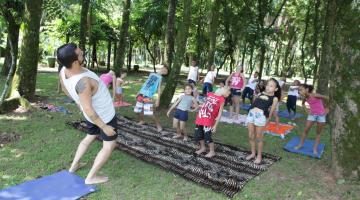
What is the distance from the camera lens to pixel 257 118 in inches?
263

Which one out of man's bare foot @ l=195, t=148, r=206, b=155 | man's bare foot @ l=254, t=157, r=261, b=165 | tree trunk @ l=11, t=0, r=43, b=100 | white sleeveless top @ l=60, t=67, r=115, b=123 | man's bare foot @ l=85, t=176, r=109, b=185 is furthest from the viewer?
tree trunk @ l=11, t=0, r=43, b=100

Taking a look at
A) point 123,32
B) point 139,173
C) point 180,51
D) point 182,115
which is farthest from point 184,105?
point 123,32

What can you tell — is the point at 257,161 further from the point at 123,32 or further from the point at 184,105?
the point at 123,32

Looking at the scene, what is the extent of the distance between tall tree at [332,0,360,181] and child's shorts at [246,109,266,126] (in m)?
1.25

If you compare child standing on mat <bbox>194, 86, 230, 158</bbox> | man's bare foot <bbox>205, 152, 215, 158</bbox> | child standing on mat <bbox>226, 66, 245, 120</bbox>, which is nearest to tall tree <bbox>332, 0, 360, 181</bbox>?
child standing on mat <bbox>194, 86, 230, 158</bbox>

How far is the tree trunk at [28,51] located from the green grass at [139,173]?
2.29 meters

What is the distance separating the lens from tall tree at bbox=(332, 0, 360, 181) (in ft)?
19.2

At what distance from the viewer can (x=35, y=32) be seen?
33.2 feet

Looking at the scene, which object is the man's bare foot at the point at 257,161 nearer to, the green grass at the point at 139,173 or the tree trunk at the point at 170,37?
the green grass at the point at 139,173

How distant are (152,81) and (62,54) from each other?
14.2 ft

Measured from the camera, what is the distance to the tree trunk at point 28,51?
10.0 meters

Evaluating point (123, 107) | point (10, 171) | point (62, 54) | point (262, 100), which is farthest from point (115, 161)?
point (123, 107)

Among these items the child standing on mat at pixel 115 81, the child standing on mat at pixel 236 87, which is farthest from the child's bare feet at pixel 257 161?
the child standing on mat at pixel 115 81

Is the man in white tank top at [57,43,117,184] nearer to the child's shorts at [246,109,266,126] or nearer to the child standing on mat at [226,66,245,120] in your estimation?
the child's shorts at [246,109,266,126]
